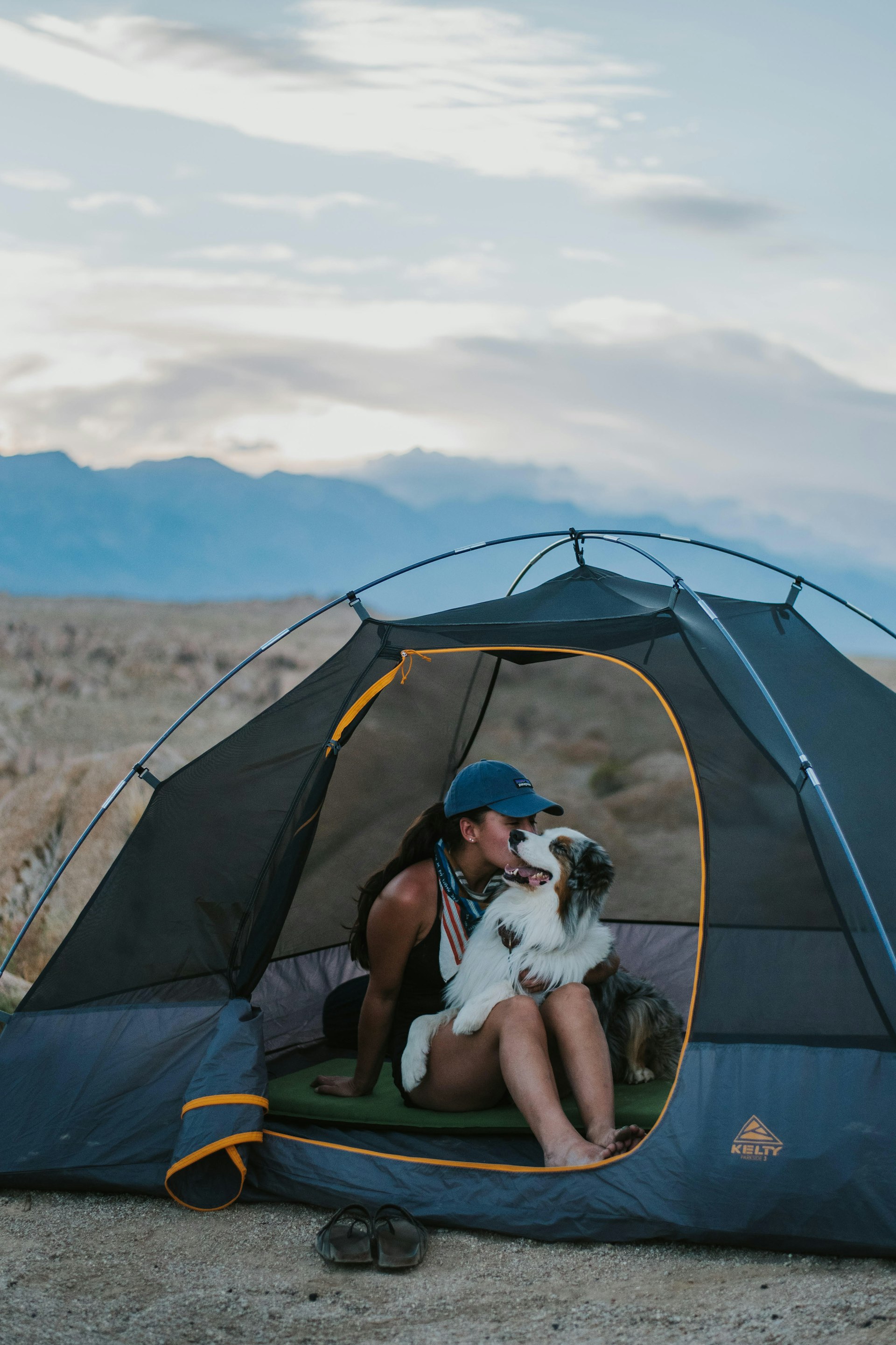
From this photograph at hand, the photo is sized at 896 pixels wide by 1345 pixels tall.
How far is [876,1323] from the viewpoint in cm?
240

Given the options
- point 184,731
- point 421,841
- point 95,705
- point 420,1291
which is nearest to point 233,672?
point 421,841

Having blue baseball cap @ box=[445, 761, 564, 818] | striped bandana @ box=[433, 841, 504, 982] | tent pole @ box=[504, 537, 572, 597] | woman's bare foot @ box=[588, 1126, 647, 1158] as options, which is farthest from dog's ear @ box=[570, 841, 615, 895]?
tent pole @ box=[504, 537, 572, 597]

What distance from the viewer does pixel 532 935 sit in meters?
3.13

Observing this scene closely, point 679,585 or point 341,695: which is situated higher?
point 679,585

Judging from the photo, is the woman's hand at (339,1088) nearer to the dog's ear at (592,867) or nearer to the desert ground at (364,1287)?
the desert ground at (364,1287)

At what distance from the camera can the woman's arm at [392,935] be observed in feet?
11.1

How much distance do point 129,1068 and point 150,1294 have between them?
0.75 meters

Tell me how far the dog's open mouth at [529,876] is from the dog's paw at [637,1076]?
879 mm

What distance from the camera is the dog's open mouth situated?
3.14m

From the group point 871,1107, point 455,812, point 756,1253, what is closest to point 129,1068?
point 455,812

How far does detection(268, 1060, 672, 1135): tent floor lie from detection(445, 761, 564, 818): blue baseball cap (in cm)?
86

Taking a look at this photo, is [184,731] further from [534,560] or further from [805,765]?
[805,765]

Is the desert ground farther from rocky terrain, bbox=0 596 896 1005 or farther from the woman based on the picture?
rocky terrain, bbox=0 596 896 1005

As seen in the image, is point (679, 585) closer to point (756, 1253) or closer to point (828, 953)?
point (828, 953)
